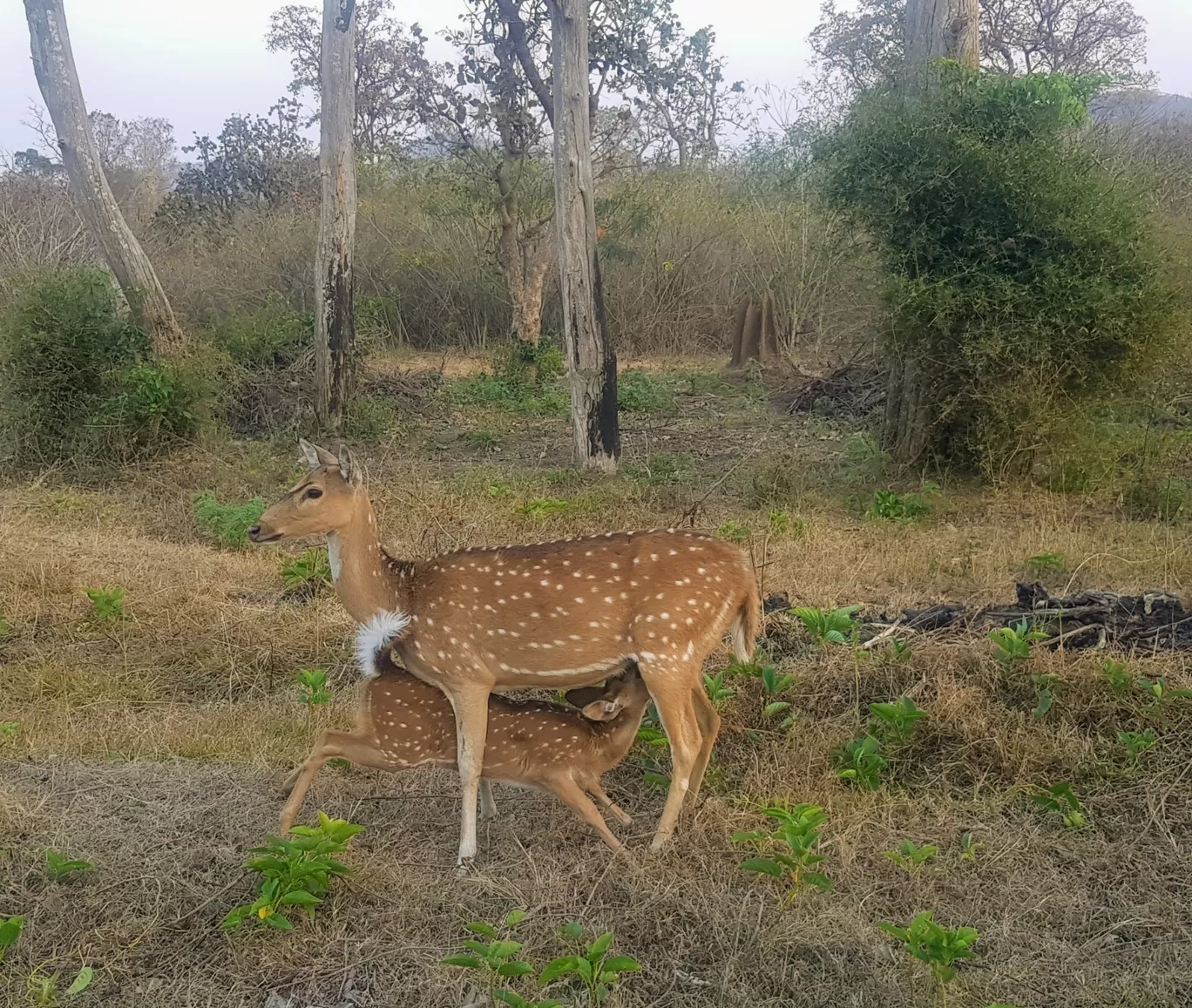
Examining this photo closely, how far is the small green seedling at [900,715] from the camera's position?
4762 millimetres

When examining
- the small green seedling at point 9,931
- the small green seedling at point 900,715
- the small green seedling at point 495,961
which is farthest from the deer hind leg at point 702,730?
the small green seedling at point 9,931

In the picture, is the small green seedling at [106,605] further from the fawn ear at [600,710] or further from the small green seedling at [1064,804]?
the small green seedling at [1064,804]

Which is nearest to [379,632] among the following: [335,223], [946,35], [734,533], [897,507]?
[734,533]

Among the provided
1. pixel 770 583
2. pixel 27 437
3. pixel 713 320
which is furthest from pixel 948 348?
pixel 713 320

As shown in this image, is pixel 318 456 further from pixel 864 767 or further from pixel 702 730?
pixel 864 767

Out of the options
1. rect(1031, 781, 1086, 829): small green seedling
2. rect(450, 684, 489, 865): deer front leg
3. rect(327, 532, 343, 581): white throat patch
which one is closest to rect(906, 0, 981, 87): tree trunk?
rect(1031, 781, 1086, 829): small green seedling

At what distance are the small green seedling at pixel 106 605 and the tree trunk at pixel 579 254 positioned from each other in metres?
5.54

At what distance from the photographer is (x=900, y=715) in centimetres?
477

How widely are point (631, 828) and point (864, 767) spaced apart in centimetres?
99

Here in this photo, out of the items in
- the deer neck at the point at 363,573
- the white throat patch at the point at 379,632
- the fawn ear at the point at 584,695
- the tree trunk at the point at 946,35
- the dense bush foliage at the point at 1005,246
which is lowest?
the fawn ear at the point at 584,695

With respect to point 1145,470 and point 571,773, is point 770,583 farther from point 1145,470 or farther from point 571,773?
point 1145,470

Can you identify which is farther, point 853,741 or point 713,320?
point 713,320

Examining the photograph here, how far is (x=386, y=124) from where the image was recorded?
27.2m

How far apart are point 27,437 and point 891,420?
8.91 meters
